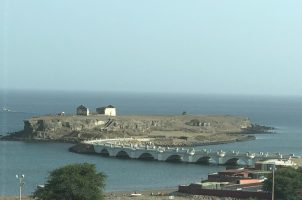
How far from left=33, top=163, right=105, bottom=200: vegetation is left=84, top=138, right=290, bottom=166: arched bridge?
3210cm

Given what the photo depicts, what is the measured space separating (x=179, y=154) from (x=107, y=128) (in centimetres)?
2444

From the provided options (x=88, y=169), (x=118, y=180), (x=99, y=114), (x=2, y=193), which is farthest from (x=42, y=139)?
(x=88, y=169)

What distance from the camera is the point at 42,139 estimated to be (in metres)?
86.9

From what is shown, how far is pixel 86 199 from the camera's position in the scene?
1248 inches

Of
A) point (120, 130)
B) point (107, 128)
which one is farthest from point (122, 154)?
point (120, 130)

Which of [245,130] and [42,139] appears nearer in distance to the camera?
[42,139]

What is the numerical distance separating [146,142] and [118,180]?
31249 mm

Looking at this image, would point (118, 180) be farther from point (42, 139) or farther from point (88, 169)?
point (42, 139)

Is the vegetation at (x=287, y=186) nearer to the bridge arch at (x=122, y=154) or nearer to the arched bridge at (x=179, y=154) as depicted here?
the arched bridge at (x=179, y=154)

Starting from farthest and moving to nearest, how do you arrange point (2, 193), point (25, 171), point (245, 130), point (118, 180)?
point (245, 130) < point (25, 171) < point (118, 180) < point (2, 193)

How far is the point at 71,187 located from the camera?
3148 centimetres

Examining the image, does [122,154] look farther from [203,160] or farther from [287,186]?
[287,186]

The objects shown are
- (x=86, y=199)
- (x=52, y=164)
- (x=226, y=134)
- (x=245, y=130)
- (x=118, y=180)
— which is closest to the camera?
(x=86, y=199)

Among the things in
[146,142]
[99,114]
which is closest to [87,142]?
[146,142]
